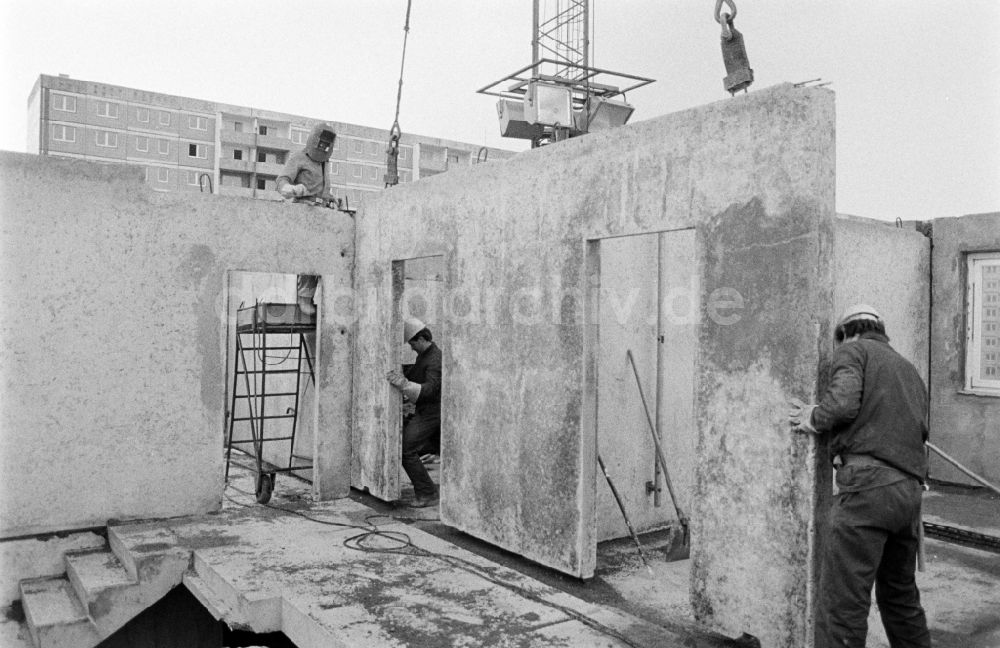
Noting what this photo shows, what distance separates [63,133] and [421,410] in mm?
34376

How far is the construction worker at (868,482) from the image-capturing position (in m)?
4.01

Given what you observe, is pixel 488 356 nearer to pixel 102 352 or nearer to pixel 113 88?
pixel 102 352

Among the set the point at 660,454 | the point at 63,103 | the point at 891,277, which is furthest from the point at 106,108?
the point at 660,454

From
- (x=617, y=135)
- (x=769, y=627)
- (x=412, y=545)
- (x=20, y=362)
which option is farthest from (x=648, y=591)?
(x=20, y=362)

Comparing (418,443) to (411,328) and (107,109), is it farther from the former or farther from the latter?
(107,109)

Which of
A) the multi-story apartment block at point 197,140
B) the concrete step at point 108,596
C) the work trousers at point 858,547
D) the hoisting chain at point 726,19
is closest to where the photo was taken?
the work trousers at point 858,547

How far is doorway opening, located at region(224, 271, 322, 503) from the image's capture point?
8102 mm

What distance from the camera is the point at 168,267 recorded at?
729 centimetres

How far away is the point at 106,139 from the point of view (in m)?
36.8

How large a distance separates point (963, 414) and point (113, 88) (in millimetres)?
37751

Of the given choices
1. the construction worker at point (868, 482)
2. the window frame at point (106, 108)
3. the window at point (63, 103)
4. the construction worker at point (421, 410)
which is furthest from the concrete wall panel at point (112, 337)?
the window frame at point (106, 108)

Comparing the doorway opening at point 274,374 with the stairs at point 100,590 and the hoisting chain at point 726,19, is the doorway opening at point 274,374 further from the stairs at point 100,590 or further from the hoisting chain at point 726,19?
the hoisting chain at point 726,19

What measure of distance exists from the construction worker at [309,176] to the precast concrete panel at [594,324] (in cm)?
87

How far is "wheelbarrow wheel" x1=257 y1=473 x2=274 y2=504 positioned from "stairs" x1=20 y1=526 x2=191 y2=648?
1.26 m
